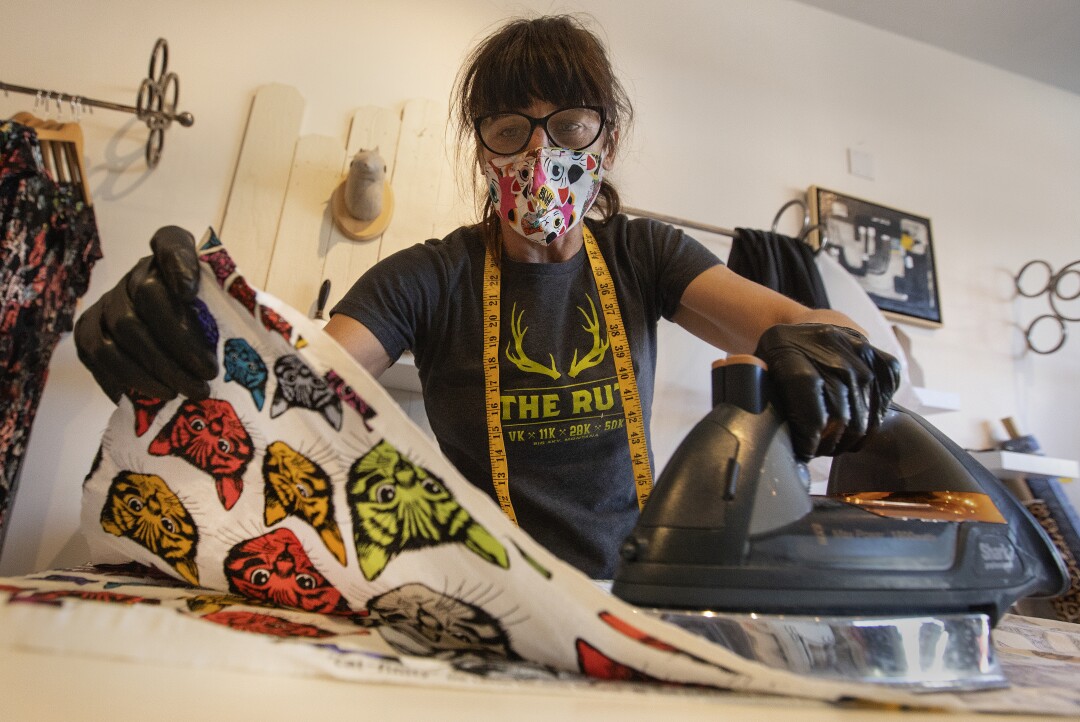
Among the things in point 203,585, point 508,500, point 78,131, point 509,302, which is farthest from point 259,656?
point 78,131

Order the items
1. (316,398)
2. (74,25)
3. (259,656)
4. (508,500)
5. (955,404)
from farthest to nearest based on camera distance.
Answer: (955,404) < (74,25) < (508,500) < (316,398) < (259,656)

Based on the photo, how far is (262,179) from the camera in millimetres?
1455

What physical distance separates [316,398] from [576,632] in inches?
7.4

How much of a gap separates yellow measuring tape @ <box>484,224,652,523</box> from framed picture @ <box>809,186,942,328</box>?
1.34 m

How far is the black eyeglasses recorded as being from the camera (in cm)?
81

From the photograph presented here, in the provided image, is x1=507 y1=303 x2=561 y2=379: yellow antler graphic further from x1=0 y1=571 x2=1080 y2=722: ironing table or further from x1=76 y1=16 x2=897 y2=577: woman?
x1=0 y1=571 x2=1080 y2=722: ironing table

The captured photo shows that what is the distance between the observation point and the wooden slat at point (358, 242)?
4.70 ft

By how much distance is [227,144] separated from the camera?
1.48 meters

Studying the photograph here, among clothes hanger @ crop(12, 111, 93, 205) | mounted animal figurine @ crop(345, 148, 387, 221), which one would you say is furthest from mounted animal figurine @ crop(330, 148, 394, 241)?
clothes hanger @ crop(12, 111, 93, 205)

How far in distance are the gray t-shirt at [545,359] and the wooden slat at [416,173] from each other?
0.63 m

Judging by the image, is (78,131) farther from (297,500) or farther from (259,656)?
(259,656)

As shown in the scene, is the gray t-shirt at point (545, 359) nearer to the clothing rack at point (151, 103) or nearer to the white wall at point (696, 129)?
the white wall at point (696, 129)

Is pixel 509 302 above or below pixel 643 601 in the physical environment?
above

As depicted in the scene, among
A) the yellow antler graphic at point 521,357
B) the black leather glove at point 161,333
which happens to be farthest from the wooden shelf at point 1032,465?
the black leather glove at point 161,333
